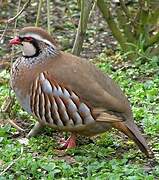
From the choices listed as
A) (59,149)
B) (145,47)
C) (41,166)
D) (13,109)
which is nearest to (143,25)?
(145,47)

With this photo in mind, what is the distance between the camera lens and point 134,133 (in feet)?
16.8

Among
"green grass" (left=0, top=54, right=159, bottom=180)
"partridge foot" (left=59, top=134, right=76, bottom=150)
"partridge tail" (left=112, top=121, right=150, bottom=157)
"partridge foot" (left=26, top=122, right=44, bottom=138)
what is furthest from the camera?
"partridge foot" (left=26, top=122, right=44, bottom=138)

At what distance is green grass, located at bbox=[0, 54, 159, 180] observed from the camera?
4.80 m

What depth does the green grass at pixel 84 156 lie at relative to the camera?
4.80 metres

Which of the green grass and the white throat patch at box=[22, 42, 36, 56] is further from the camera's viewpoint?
the white throat patch at box=[22, 42, 36, 56]

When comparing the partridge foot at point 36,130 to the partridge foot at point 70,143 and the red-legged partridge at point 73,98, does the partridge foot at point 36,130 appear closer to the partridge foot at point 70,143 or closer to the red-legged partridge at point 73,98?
the partridge foot at point 70,143

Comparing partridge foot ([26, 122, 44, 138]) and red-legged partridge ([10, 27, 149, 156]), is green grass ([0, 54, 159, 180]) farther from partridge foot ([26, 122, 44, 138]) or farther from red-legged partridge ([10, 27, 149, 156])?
red-legged partridge ([10, 27, 149, 156])

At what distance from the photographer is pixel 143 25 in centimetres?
814

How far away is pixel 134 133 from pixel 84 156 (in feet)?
1.29

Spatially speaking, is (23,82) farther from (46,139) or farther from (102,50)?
(102,50)

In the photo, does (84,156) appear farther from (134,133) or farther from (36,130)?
(36,130)

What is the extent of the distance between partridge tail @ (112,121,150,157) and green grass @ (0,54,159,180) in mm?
123

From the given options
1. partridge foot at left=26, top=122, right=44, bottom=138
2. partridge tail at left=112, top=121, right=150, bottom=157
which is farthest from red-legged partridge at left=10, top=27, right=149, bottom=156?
partridge foot at left=26, top=122, right=44, bottom=138

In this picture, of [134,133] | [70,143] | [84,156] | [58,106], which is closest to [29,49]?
[58,106]
